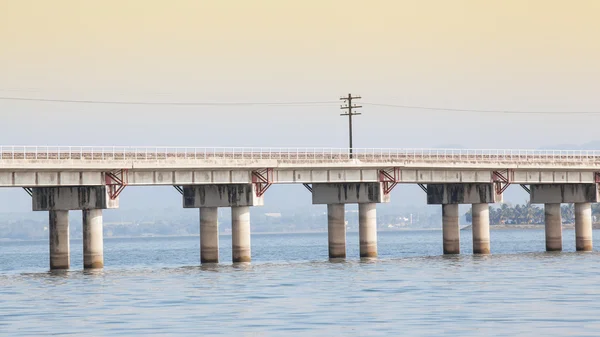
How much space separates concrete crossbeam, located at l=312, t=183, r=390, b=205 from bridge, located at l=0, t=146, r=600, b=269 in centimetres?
9

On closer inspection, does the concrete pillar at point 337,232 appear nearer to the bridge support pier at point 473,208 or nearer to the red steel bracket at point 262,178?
the red steel bracket at point 262,178

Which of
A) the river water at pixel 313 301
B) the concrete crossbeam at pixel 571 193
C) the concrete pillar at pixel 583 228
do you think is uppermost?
the concrete crossbeam at pixel 571 193

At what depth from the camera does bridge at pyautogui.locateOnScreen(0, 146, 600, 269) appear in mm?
94812

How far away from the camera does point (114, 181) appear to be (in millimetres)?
95562

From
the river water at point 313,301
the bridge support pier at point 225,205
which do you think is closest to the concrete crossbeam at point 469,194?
the bridge support pier at point 225,205

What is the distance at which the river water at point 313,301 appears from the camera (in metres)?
50.8

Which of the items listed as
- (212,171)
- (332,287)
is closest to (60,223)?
(212,171)

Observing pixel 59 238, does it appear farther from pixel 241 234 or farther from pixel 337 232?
pixel 337 232

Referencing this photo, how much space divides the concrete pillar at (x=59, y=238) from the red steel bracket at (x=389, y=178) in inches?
1158

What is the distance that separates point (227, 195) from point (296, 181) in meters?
6.08

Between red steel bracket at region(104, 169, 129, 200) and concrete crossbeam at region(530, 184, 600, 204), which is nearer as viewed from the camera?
red steel bracket at region(104, 169, 129, 200)

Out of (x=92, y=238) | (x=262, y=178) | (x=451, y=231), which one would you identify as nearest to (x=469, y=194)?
(x=451, y=231)

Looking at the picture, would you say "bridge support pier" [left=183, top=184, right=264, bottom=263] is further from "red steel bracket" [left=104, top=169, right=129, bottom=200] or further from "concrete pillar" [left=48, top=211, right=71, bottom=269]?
"concrete pillar" [left=48, top=211, right=71, bottom=269]

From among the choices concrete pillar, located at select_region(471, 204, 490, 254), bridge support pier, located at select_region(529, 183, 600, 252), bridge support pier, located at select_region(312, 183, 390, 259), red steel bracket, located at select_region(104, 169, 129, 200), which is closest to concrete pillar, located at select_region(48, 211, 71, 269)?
red steel bracket, located at select_region(104, 169, 129, 200)
